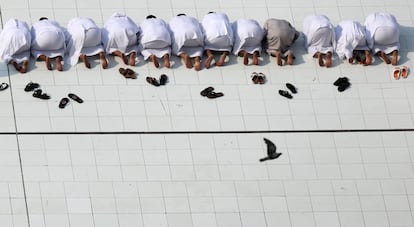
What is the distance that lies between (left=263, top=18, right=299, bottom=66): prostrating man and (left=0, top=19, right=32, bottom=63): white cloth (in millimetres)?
2231

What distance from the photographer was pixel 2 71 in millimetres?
9219

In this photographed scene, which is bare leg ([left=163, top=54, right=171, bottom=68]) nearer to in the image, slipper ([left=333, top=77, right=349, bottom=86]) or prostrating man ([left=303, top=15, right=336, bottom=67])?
prostrating man ([left=303, top=15, right=336, bottom=67])

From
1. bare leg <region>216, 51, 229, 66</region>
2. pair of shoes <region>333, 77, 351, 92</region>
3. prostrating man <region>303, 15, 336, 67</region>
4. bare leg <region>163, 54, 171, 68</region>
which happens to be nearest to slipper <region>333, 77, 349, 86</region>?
pair of shoes <region>333, 77, 351, 92</region>

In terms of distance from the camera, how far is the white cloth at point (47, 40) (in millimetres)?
9227

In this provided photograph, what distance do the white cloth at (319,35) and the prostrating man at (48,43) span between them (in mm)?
2317

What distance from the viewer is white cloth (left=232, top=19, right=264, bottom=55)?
Result: 948 cm

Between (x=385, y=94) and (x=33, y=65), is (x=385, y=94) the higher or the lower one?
the lower one

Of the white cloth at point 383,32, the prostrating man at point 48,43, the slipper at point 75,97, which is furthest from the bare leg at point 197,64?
the white cloth at point 383,32

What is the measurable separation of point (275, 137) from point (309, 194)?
64 centimetres

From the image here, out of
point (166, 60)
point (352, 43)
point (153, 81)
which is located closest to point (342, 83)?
point (352, 43)

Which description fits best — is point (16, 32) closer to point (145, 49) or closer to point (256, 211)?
point (145, 49)

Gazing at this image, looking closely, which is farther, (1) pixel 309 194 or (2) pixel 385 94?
(2) pixel 385 94

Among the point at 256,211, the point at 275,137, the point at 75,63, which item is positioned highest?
the point at 75,63

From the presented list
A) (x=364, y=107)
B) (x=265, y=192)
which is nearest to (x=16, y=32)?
(x=265, y=192)
